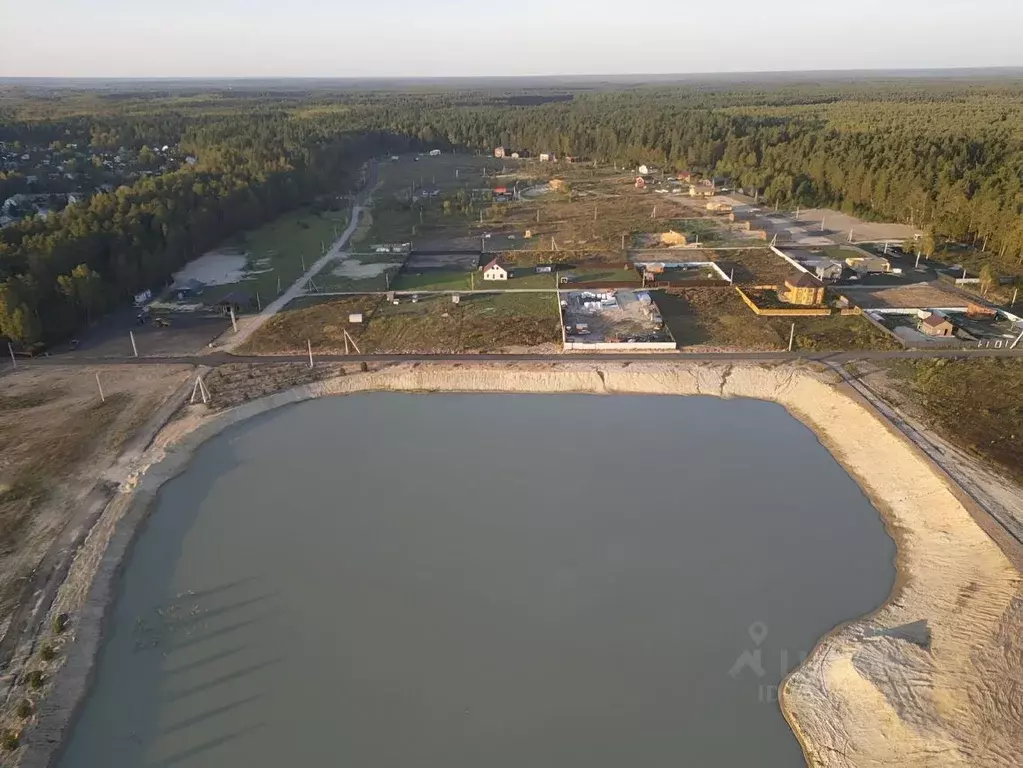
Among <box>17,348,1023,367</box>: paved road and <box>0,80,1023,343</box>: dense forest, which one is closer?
<box>17,348,1023,367</box>: paved road

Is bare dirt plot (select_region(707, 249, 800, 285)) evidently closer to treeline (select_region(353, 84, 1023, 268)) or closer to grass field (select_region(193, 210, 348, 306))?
treeline (select_region(353, 84, 1023, 268))

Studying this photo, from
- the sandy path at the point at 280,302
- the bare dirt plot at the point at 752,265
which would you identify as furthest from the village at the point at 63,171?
the bare dirt plot at the point at 752,265

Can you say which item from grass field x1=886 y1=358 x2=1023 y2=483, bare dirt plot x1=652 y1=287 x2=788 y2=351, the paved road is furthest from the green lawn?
grass field x1=886 y1=358 x2=1023 y2=483

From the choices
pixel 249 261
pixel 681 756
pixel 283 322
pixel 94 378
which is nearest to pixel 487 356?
pixel 283 322

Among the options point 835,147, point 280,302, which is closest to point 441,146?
A: point 835,147

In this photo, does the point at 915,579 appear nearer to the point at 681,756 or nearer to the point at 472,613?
the point at 681,756

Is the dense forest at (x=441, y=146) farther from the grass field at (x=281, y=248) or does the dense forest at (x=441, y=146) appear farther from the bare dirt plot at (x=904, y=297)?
the bare dirt plot at (x=904, y=297)
